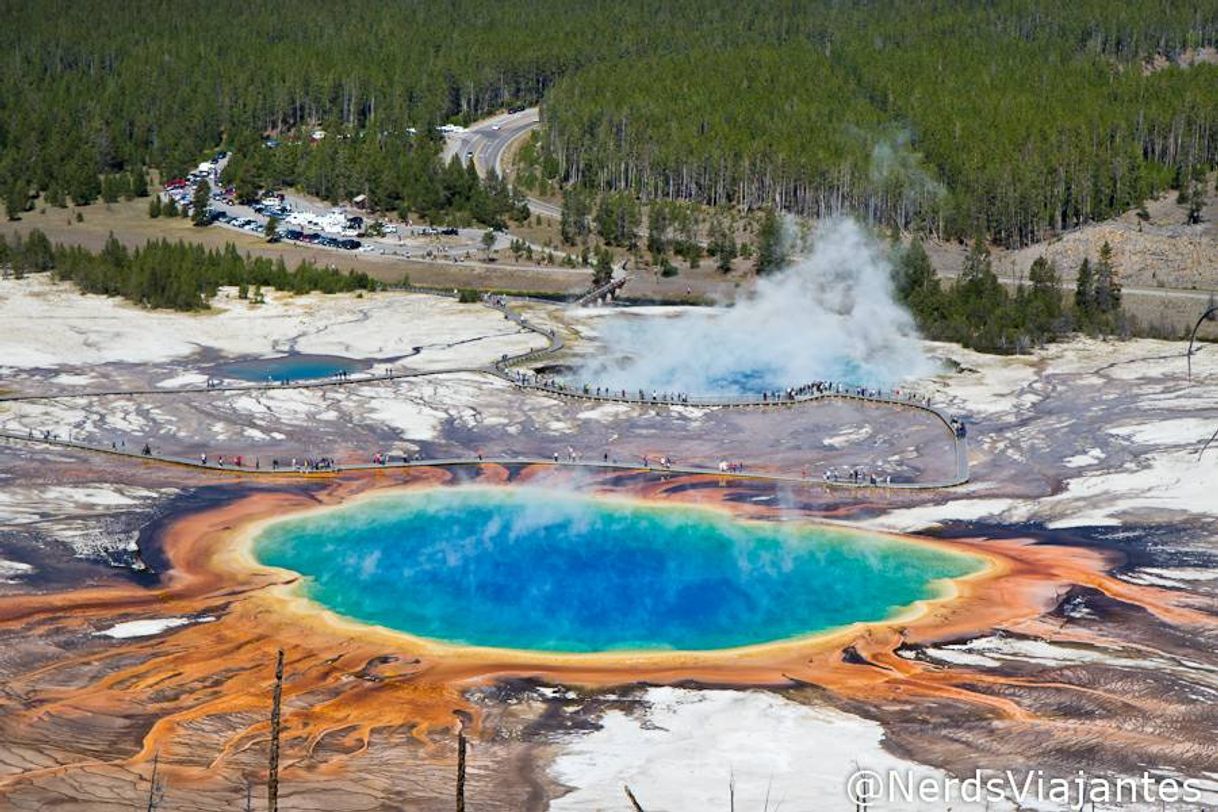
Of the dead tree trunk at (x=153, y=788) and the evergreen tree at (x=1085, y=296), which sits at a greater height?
the evergreen tree at (x=1085, y=296)

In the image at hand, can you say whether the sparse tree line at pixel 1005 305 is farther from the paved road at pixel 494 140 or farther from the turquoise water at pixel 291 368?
the paved road at pixel 494 140

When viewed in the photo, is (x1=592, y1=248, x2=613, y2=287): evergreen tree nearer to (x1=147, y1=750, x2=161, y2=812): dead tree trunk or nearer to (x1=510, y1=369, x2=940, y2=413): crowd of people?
(x1=510, y1=369, x2=940, y2=413): crowd of people

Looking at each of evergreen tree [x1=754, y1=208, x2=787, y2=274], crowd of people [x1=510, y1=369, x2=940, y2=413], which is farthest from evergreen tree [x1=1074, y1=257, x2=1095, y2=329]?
evergreen tree [x1=754, y1=208, x2=787, y2=274]

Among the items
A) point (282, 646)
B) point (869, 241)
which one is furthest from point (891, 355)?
point (282, 646)

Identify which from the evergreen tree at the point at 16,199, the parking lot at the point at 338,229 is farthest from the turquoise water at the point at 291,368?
the evergreen tree at the point at 16,199

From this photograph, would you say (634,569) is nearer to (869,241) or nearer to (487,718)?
(487,718)

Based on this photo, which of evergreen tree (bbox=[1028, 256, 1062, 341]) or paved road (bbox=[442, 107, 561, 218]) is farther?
paved road (bbox=[442, 107, 561, 218])

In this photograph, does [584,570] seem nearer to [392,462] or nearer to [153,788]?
[392,462]
